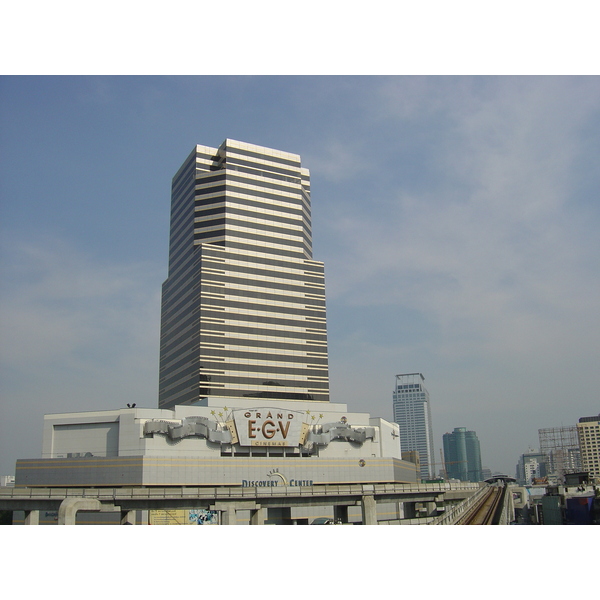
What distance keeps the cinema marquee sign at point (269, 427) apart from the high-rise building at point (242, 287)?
83.5 feet

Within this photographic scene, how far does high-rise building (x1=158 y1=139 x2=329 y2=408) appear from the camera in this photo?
13850 centimetres

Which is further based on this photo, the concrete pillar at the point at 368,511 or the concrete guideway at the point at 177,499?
the concrete pillar at the point at 368,511

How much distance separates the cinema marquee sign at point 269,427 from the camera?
356 feet

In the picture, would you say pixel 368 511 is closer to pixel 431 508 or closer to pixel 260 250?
pixel 431 508

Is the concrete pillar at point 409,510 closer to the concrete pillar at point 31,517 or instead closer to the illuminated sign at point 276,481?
the illuminated sign at point 276,481

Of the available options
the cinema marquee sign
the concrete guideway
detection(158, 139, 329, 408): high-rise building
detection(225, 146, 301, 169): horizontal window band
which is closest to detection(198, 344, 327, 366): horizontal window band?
detection(158, 139, 329, 408): high-rise building

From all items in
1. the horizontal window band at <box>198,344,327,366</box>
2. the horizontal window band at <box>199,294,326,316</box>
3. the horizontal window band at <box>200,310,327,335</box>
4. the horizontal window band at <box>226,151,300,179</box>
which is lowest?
the horizontal window band at <box>198,344,327,366</box>

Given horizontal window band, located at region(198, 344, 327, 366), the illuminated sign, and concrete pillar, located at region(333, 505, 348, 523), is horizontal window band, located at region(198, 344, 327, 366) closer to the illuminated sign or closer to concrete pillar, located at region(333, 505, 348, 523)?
the illuminated sign

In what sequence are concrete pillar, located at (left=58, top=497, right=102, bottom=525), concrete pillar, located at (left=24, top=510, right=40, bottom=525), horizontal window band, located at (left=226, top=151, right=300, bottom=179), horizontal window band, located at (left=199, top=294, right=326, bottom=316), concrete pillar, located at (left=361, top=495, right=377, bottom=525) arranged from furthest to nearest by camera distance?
horizontal window band, located at (left=226, top=151, right=300, bottom=179) < horizontal window band, located at (left=199, top=294, right=326, bottom=316) < concrete pillar, located at (left=361, top=495, right=377, bottom=525) < concrete pillar, located at (left=24, top=510, right=40, bottom=525) < concrete pillar, located at (left=58, top=497, right=102, bottom=525)

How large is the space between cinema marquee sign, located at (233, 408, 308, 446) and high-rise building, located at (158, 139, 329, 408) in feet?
83.5

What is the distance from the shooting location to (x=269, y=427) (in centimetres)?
10988

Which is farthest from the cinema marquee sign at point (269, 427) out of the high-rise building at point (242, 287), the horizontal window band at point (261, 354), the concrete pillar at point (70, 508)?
the concrete pillar at point (70, 508)

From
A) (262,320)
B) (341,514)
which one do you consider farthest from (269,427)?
(262,320)

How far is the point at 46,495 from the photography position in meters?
70.4
